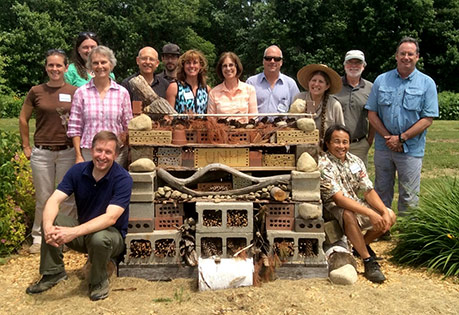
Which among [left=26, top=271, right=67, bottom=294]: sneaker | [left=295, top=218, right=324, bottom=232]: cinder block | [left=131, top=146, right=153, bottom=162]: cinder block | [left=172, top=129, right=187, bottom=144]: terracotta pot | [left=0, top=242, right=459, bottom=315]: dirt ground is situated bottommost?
[left=0, top=242, right=459, bottom=315]: dirt ground

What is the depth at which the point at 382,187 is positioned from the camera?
559 cm

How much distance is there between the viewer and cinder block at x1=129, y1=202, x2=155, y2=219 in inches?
171

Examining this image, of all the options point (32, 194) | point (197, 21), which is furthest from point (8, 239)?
point (197, 21)

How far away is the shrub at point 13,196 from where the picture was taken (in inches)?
193

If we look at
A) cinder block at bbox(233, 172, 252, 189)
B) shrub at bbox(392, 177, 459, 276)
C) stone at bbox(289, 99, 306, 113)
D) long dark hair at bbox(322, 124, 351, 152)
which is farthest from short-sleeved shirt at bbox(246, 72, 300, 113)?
shrub at bbox(392, 177, 459, 276)

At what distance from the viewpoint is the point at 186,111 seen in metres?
5.16

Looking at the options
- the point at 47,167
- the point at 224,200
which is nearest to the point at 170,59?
the point at 47,167

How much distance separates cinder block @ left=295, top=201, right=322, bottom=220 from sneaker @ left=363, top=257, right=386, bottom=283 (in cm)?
65

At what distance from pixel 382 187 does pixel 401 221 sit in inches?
21.5

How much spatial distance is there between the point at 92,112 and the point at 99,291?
171 cm

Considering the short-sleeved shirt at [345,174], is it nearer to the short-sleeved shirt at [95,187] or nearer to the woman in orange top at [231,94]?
the woman in orange top at [231,94]

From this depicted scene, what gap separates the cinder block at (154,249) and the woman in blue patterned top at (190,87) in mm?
1497

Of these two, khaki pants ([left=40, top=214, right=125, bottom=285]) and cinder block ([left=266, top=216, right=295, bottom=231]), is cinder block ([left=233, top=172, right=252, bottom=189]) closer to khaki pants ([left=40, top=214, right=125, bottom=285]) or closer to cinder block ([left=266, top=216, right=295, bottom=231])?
cinder block ([left=266, top=216, right=295, bottom=231])

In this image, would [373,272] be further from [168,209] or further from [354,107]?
[354,107]
